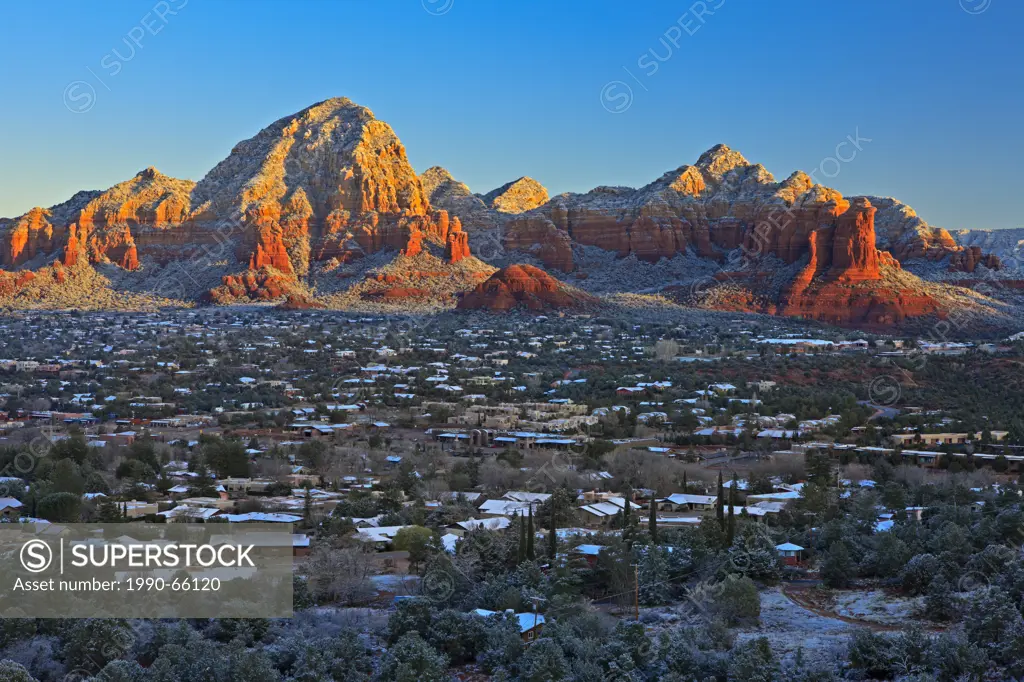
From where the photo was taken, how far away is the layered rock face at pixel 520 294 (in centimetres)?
11906

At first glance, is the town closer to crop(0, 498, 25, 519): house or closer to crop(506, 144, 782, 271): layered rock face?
crop(0, 498, 25, 519): house

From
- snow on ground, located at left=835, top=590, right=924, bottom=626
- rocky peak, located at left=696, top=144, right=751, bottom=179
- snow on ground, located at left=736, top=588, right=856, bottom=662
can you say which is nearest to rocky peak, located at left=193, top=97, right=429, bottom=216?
rocky peak, located at left=696, top=144, right=751, bottom=179

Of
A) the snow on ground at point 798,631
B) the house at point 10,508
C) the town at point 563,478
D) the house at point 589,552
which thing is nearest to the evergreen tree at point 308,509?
the town at point 563,478

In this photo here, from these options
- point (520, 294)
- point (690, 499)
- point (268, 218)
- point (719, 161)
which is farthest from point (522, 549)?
point (719, 161)

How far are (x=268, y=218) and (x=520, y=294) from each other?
3287 centimetres

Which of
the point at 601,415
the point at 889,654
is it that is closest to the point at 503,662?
the point at 889,654

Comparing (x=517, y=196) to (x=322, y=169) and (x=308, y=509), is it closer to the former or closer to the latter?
(x=322, y=169)

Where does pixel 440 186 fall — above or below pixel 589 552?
above

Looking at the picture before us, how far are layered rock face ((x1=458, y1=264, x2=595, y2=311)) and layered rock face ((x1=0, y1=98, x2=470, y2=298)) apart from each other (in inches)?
643

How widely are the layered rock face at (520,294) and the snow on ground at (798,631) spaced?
306ft

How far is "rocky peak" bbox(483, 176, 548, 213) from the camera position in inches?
6742

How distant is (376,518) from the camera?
108ft

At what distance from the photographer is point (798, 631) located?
938 inches

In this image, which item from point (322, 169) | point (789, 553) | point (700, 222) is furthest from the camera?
point (322, 169)
